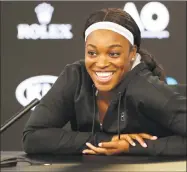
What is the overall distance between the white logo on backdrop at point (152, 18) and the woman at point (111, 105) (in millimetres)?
1202

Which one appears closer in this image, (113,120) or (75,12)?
(113,120)

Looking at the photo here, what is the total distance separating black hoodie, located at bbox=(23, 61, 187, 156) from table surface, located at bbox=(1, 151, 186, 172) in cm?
10

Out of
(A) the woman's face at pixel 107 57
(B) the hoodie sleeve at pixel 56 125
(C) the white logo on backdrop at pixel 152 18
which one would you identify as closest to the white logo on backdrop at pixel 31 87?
(C) the white logo on backdrop at pixel 152 18

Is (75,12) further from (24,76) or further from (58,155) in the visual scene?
(58,155)

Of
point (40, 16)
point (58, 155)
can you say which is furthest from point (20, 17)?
point (58, 155)

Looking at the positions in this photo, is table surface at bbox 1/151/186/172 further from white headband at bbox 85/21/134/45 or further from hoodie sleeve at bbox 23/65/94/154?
white headband at bbox 85/21/134/45

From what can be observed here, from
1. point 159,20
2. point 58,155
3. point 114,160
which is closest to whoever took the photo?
point 114,160

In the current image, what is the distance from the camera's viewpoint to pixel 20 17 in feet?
8.50

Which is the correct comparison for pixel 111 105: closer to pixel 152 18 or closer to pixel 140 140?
pixel 140 140

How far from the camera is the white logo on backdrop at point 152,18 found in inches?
98.3

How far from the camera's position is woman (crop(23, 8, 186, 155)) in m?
1.11

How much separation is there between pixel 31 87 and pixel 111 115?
4.77 feet

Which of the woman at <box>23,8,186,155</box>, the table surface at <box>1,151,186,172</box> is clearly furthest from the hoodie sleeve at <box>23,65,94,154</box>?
Answer: the table surface at <box>1,151,186,172</box>

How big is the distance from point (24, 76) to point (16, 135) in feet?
1.12
